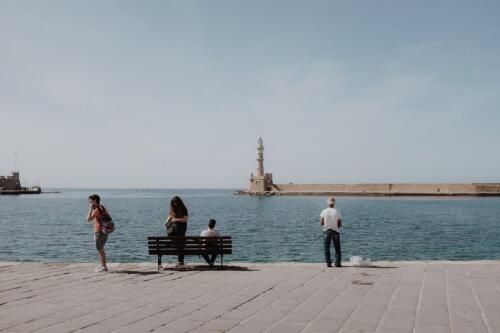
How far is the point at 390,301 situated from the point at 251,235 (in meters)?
26.7

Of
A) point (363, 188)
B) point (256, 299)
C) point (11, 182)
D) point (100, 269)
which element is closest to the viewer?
point (256, 299)

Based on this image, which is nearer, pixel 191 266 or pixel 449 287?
pixel 449 287

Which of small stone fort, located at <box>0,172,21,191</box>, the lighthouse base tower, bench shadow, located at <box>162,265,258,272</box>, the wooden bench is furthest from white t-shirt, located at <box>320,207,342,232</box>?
small stone fort, located at <box>0,172,21,191</box>

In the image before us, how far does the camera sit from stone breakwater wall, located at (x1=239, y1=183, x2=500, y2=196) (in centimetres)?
10031

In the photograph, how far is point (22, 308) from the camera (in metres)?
6.59

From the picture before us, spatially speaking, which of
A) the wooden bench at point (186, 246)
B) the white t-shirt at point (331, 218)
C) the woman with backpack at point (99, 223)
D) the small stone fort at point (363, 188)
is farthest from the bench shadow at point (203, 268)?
the small stone fort at point (363, 188)

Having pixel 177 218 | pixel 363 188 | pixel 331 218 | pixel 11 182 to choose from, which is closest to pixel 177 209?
pixel 177 218

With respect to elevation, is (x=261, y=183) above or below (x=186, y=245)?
above

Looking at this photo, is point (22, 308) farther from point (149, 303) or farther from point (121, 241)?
point (121, 241)

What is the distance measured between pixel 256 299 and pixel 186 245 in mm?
3845

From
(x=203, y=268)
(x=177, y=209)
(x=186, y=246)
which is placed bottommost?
(x=203, y=268)

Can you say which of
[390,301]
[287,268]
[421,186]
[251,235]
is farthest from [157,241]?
[421,186]

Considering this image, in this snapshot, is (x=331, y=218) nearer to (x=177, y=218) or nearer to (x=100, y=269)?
(x=177, y=218)

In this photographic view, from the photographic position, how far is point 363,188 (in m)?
113
